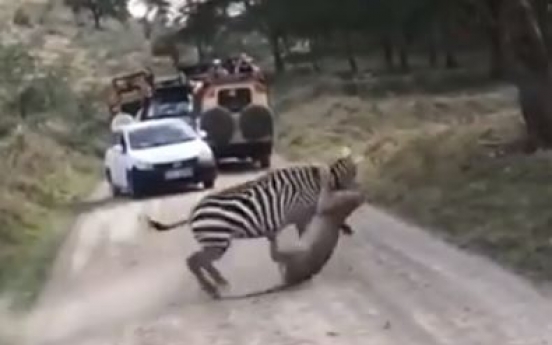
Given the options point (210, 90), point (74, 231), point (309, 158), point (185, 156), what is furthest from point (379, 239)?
point (210, 90)

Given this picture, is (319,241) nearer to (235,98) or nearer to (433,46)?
(235,98)

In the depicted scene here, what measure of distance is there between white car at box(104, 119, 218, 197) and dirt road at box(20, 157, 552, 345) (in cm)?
1020

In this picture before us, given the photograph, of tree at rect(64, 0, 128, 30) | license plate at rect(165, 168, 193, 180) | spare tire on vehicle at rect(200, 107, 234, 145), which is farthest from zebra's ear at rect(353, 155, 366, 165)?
tree at rect(64, 0, 128, 30)

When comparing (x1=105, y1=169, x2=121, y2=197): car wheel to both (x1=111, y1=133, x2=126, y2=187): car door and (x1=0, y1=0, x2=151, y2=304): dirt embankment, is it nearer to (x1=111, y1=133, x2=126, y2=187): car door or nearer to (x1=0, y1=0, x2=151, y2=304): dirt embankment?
(x1=111, y1=133, x2=126, y2=187): car door

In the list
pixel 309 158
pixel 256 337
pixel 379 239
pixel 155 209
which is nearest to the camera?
pixel 256 337

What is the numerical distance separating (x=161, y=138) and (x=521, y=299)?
1877 cm

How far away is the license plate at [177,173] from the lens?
2872cm

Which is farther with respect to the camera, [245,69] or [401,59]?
[401,59]

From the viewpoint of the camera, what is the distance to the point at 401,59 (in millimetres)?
55188

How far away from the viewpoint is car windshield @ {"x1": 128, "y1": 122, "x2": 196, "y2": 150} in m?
30.0

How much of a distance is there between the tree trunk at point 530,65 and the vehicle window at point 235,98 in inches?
514

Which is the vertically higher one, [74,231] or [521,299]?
[521,299]

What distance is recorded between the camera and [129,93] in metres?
46.4

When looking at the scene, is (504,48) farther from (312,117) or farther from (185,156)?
(312,117)
